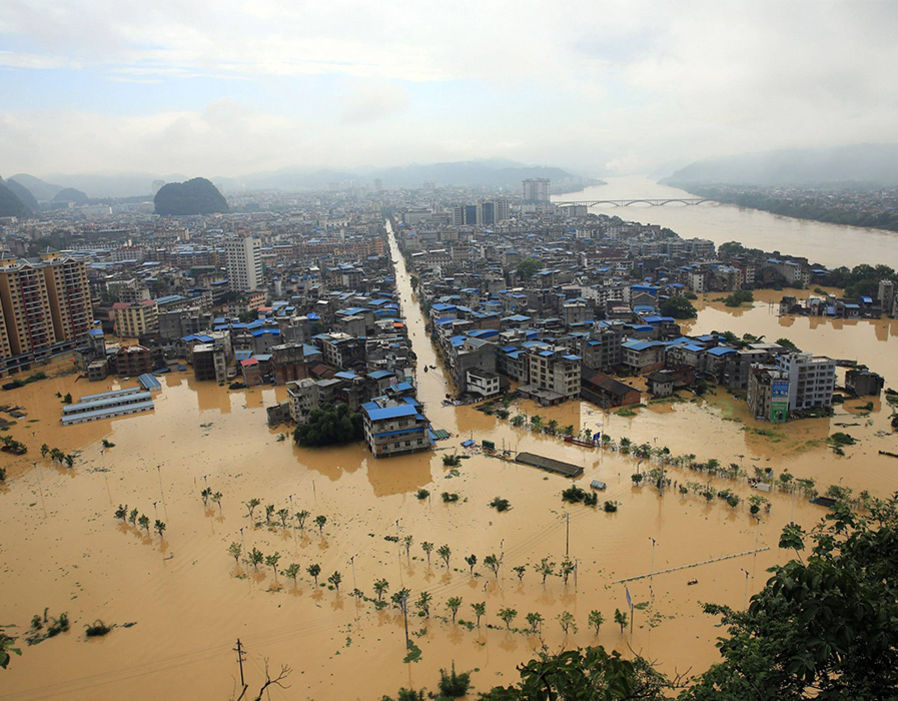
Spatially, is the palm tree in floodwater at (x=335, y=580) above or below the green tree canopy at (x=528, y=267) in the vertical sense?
below

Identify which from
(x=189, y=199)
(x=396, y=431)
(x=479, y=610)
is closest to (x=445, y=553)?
(x=479, y=610)

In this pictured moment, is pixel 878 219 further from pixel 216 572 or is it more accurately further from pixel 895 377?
pixel 216 572

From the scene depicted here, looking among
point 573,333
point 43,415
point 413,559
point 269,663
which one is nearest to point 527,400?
point 573,333

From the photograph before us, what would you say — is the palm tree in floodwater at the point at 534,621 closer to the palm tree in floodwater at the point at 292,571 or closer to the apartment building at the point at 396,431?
the palm tree in floodwater at the point at 292,571

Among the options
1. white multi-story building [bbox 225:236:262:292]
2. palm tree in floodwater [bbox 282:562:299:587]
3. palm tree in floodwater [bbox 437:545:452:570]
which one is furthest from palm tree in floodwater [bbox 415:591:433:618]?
white multi-story building [bbox 225:236:262:292]

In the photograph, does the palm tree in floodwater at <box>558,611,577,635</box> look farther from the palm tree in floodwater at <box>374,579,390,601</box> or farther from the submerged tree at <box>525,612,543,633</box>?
the palm tree in floodwater at <box>374,579,390,601</box>

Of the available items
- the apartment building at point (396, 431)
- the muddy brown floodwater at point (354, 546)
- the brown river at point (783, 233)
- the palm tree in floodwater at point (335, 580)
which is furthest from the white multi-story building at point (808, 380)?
the brown river at point (783, 233)
